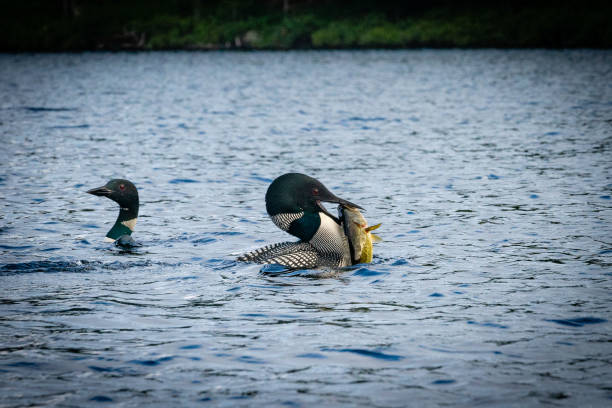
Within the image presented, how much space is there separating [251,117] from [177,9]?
233 ft

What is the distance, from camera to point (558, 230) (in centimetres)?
1209

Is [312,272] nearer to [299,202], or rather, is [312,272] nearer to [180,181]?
[299,202]

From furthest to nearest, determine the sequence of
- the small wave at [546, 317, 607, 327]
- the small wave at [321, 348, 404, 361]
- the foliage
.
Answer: the foliage, the small wave at [546, 317, 607, 327], the small wave at [321, 348, 404, 361]

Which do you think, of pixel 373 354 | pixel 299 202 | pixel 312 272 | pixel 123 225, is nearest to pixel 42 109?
pixel 123 225

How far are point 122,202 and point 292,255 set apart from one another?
299 cm

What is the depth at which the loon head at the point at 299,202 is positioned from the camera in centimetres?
990

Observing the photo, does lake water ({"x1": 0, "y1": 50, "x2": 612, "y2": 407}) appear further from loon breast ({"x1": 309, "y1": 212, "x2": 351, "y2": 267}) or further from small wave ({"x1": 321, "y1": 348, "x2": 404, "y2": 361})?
loon breast ({"x1": 309, "y1": 212, "x2": 351, "y2": 267})

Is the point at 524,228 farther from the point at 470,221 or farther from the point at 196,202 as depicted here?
the point at 196,202

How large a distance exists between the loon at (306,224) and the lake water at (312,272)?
28 cm

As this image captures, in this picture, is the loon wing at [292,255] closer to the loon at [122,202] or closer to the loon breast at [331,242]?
the loon breast at [331,242]

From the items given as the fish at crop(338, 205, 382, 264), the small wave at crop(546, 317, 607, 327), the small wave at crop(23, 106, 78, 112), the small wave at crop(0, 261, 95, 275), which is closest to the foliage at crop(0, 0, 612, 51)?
the small wave at crop(23, 106, 78, 112)

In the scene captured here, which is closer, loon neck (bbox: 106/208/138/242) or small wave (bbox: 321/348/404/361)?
small wave (bbox: 321/348/404/361)

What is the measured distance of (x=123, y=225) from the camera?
11.6 meters

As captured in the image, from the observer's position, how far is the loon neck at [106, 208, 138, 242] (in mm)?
11570
